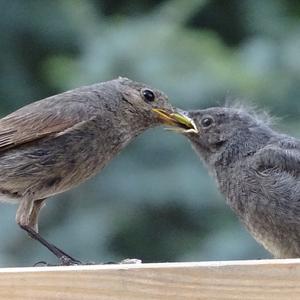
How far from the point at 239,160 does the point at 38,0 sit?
9.09 ft

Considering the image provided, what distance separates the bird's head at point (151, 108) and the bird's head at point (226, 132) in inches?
2.4

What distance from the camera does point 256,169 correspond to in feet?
18.2

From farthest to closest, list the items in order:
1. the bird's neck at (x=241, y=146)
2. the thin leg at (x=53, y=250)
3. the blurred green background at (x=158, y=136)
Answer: the blurred green background at (x=158, y=136) → the bird's neck at (x=241, y=146) → the thin leg at (x=53, y=250)

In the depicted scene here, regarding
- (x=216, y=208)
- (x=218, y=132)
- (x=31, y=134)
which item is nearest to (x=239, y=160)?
(x=218, y=132)

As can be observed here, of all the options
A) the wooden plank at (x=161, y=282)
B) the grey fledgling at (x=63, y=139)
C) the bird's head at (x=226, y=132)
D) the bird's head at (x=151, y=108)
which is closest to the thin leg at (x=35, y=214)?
the grey fledgling at (x=63, y=139)

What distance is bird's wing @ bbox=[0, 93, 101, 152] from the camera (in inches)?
214

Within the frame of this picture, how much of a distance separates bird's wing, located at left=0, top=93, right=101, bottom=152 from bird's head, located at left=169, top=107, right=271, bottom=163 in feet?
1.46

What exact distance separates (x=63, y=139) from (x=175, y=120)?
50cm

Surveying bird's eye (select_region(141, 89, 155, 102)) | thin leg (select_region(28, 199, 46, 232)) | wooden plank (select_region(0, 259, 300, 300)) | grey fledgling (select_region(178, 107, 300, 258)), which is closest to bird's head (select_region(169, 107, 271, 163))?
grey fledgling (select_region(178, 107, 300, 258))

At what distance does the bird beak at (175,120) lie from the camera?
5.63 m

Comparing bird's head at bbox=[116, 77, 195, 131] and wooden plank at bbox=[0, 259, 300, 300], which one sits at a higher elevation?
bird's head at bbox=[116, 77, 195, 131]

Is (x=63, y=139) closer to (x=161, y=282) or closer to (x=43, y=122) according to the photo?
(x=43, y=122)

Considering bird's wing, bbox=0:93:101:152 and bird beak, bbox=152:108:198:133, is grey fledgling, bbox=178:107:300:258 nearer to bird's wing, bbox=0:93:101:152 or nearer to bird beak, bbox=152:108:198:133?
bird beak, bbox=152:108:198:133

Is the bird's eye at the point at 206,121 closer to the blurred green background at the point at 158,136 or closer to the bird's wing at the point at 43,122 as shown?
the bird's wing at the point at 43,122
